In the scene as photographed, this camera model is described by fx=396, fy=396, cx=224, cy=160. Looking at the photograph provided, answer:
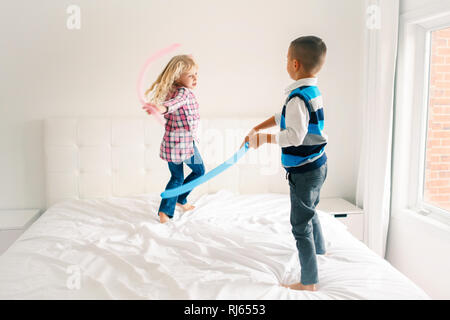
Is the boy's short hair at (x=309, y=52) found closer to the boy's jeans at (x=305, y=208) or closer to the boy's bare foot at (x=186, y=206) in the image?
the boy's jeans at (x=305, y=208)

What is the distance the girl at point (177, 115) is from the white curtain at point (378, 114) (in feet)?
3.87

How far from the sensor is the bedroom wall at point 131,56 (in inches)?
106

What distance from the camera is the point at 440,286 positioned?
219 centimetres

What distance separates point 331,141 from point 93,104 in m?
1.76

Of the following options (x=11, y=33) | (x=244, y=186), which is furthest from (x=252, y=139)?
(x=11, y=33)

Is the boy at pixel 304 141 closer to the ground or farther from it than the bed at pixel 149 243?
farther from it

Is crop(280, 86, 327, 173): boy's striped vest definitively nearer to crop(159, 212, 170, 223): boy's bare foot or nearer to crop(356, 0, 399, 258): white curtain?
crop(159, 212, 170, 223): boy's bare foot

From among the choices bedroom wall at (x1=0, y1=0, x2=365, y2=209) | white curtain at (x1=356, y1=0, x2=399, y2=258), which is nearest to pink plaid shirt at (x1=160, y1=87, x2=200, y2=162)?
bedroom wall at (x1=0, y1=0, x2=365, y2=209)

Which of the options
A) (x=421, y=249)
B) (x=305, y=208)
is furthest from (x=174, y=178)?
(x=421, y=249)

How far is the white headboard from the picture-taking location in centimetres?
269

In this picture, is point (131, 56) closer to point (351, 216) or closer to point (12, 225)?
point (12, 225)

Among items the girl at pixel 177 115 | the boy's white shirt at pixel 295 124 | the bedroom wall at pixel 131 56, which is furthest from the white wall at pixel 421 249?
the girl at pixel 177 115
